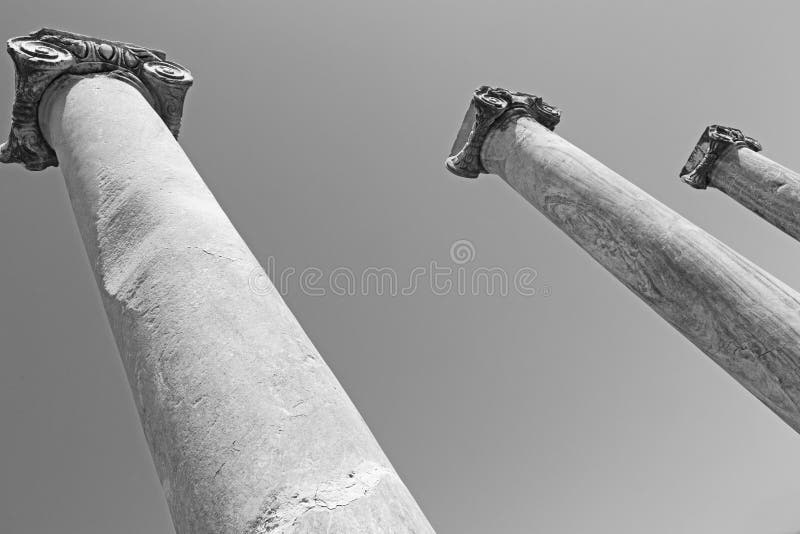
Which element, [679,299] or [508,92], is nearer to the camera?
[679,299]

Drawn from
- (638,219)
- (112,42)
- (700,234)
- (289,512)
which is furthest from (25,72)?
(700,234)

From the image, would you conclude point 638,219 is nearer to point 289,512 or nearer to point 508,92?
point 508,92

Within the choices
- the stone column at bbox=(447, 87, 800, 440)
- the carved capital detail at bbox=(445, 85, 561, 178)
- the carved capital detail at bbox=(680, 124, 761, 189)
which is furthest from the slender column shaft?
the carved capital detail at bbox=(680, 124, 761, 189)

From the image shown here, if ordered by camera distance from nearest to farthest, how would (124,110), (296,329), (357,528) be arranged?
1. (357,528)
2. (296,329)
3. (124,110)

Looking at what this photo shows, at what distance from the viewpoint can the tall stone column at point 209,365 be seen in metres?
5.73

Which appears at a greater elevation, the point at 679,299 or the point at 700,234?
the point at 700,234

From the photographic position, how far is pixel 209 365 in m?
6.87

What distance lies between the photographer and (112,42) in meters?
15.9

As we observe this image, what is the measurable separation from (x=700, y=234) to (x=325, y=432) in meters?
12.1

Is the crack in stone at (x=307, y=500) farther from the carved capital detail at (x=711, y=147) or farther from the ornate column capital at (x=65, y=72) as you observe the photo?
the carved capital detail at (x=711, y=147)

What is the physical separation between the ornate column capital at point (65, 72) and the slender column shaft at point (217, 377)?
510 cm

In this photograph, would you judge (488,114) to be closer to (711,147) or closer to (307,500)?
(711,147)

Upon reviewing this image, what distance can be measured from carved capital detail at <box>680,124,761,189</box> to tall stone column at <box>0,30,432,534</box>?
78.3ft

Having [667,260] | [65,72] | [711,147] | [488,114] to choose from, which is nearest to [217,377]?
[65,72]
